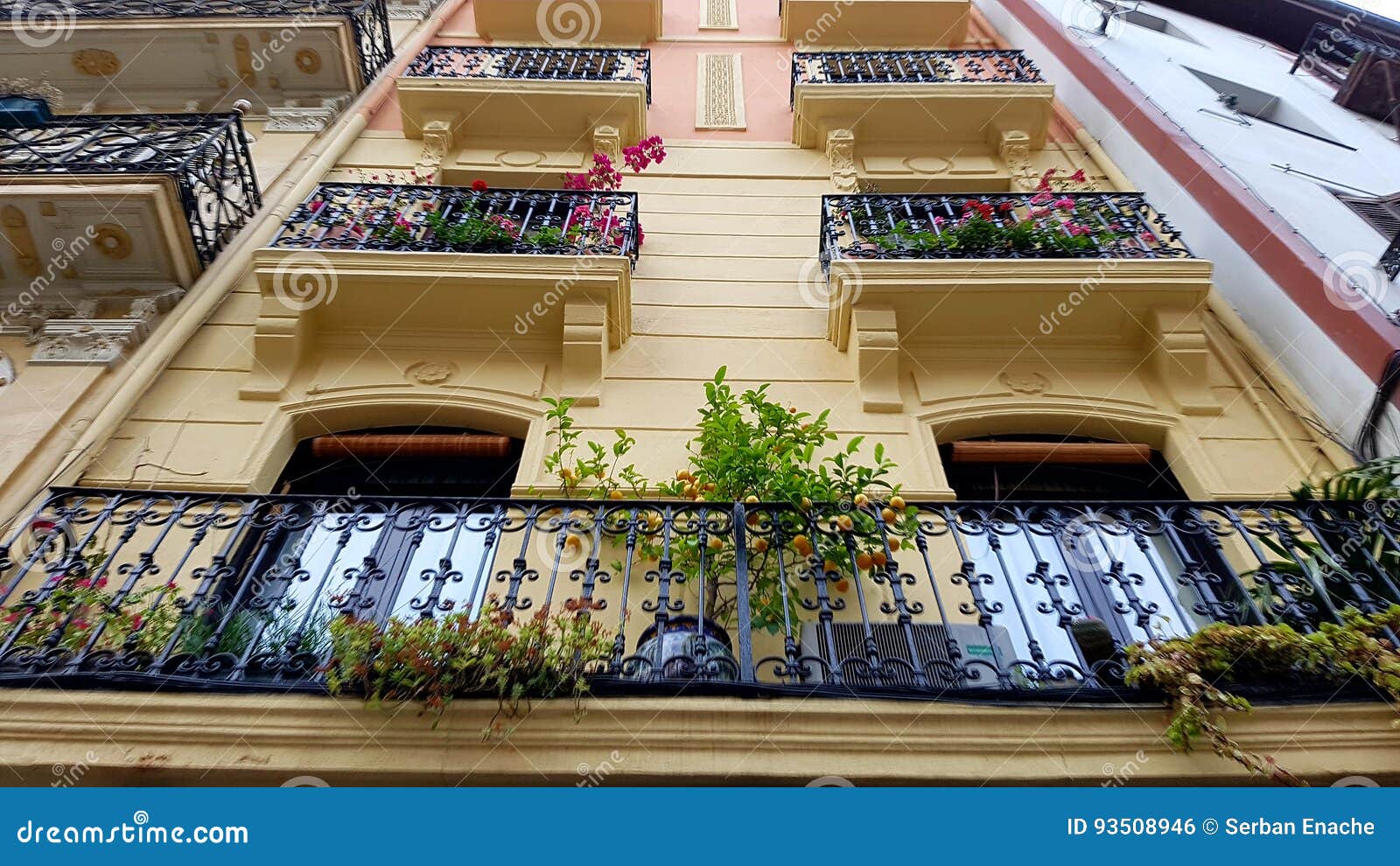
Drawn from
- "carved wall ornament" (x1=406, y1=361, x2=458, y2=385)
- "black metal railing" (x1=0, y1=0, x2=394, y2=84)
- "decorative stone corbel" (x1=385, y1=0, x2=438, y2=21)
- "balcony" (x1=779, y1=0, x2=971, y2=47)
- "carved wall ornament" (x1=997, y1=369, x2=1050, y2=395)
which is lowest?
"carved wall ornament" (x1=406, y1=361, x2=458, y2=385)

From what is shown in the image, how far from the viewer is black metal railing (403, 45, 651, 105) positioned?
31.0 feet

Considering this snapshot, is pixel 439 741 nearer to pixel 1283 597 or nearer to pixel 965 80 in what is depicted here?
pixel 1283 597

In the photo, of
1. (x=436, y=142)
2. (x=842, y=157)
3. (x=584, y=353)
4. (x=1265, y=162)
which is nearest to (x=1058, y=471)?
(x=584, y=353)

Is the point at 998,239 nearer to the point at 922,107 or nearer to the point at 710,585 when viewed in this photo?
the point at 922,107

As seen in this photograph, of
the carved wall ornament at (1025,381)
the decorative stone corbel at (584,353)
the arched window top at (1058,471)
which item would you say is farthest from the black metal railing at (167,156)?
the carved wall ornament at (1025,381)

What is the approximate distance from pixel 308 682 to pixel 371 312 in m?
3.86

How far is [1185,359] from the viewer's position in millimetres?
6199

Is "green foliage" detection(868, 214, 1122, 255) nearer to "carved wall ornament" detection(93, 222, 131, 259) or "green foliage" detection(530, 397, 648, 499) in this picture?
"green foliage" detection(530, 397, 648, 499)

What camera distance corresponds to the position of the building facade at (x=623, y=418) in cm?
338

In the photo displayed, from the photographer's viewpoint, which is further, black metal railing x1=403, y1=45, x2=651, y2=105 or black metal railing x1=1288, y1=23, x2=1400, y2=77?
black metal railing x1=1288, y1=23, x2=1400, y2=77

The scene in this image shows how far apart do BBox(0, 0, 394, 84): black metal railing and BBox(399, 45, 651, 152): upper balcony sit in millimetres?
952

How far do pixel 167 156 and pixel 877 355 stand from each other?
609 cm

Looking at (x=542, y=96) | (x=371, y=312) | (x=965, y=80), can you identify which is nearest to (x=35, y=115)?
(x=371, y=312)

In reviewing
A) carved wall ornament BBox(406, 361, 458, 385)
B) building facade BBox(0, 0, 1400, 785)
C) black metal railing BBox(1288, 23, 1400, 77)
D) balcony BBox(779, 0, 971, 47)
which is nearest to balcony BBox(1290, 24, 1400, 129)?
black metal railing BBox(1288, 23, 1400, 77)
